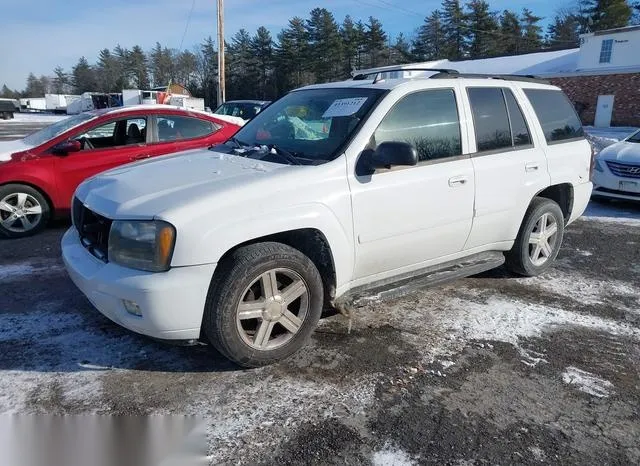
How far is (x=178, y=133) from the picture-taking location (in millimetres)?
7336

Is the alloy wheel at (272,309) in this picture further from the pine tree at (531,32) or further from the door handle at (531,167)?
the pine tree at (531,32)

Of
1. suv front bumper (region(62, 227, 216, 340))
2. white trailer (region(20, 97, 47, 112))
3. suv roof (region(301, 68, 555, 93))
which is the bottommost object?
suv front bumper (region(62, 227, 216, 340))

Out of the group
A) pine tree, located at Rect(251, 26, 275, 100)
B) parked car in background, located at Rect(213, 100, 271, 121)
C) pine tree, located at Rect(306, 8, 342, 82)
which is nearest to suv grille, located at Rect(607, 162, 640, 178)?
parked car in background, located at Rect(213, 100, 271, 121)

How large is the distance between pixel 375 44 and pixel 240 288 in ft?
228

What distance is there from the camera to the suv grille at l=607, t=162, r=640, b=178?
8.15 metres

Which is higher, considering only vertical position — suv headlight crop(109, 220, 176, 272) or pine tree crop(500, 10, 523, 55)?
pine tree crop(500, 10, 523, 55)

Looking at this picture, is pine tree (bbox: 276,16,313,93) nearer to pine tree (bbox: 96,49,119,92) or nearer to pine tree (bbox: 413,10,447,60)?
pine tree (bbox: 413,10,447,60)

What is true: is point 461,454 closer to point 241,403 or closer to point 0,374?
point 241,403

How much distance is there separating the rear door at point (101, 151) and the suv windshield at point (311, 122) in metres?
2.96

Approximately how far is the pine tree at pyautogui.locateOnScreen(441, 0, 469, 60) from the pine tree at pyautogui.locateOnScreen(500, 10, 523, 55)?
162 inches

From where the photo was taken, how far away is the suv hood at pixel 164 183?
3.01 metres

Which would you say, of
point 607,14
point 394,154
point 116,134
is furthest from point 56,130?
point 607,14

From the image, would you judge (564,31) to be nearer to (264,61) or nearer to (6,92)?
(264,61)

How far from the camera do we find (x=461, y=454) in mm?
2521
